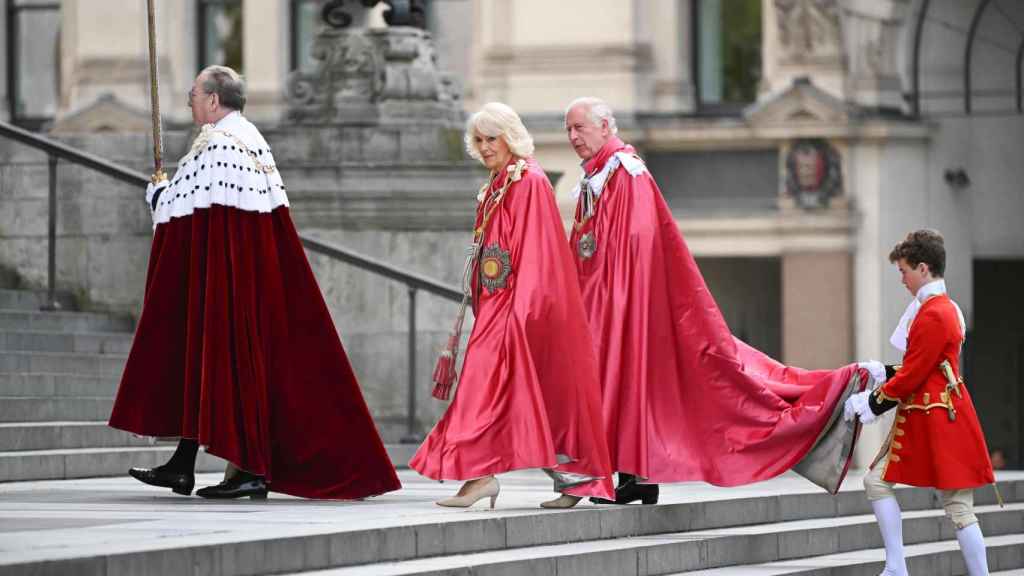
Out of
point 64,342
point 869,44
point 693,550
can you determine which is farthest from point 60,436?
point 869,44

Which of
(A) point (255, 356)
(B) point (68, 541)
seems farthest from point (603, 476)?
(B) point (68, 541)

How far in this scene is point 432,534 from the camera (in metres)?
9.89

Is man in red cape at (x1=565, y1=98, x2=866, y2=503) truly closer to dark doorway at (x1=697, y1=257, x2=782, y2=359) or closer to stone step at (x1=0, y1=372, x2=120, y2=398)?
stone step at (x1=0, y1=372, x2=120, y2=398)

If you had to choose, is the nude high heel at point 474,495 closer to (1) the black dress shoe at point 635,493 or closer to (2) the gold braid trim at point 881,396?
(1) the black dress shoe at point 635,493

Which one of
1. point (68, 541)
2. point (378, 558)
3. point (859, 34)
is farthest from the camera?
point (859, 34)

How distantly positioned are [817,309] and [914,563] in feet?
52.1

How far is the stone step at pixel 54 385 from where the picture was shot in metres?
13.6

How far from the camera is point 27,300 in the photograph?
50.7 feet

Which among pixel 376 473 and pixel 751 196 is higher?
pixel 751 196

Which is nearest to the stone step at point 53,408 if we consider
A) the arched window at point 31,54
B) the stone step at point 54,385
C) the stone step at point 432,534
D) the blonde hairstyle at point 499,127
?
the stone step at point 54,385

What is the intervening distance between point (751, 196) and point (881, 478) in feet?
59.6

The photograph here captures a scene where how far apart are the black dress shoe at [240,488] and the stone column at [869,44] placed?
18161 millimetres

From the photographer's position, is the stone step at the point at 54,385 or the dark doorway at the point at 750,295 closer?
the stone step at the point at 54,385

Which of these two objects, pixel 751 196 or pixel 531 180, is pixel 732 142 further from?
pixel 531 180
